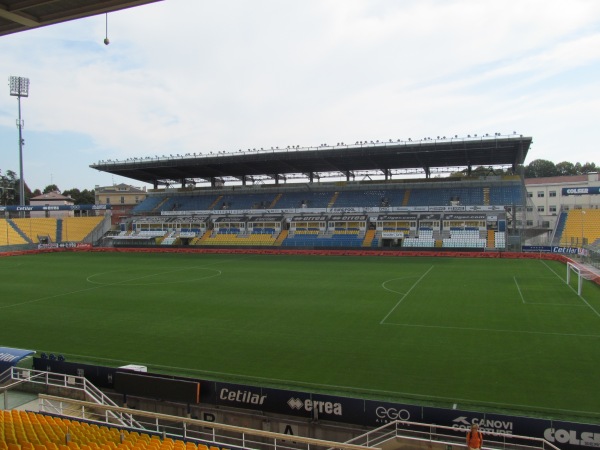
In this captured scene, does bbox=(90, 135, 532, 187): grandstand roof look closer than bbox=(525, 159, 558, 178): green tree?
Yes

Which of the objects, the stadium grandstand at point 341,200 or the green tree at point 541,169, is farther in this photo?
the green tree at point 541,169

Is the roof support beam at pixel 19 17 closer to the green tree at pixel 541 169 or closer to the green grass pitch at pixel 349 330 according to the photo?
the green grass pitch at pixel 349 330

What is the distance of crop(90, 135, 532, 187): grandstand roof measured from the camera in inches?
1865

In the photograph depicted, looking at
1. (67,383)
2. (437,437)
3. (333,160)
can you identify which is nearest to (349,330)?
(437,437)

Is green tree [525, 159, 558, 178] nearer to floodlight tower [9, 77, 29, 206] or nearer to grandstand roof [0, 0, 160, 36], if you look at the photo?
floodlight tower [9, 77, 29, 206]

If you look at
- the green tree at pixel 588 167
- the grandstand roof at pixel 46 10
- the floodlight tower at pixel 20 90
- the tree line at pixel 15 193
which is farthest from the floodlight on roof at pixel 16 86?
the green tree at pixel 588 167

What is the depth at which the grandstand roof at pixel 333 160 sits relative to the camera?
4738 centimetres

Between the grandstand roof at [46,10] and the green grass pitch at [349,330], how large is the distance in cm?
953

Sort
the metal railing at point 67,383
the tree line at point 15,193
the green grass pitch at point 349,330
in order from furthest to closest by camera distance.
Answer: the tree line at point 15,193, the green grass pitch at point 349,330, the metal railing at point 67,383

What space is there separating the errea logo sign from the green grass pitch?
6.60 feet

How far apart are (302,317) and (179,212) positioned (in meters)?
47.1

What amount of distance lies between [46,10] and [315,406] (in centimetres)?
1015

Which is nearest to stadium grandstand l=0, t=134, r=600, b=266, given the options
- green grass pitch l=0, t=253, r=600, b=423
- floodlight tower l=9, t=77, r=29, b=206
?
floodlight tower l=9, t=77, r=29, b=206

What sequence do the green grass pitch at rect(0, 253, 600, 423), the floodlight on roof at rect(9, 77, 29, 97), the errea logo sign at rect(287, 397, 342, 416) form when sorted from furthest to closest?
the floodlight on roof at rect(9, 77, 29, 97), the green grass pitch at rect(0, 253, 600, 423), the errea logo sign at rect(287, 397, 342, 416)
